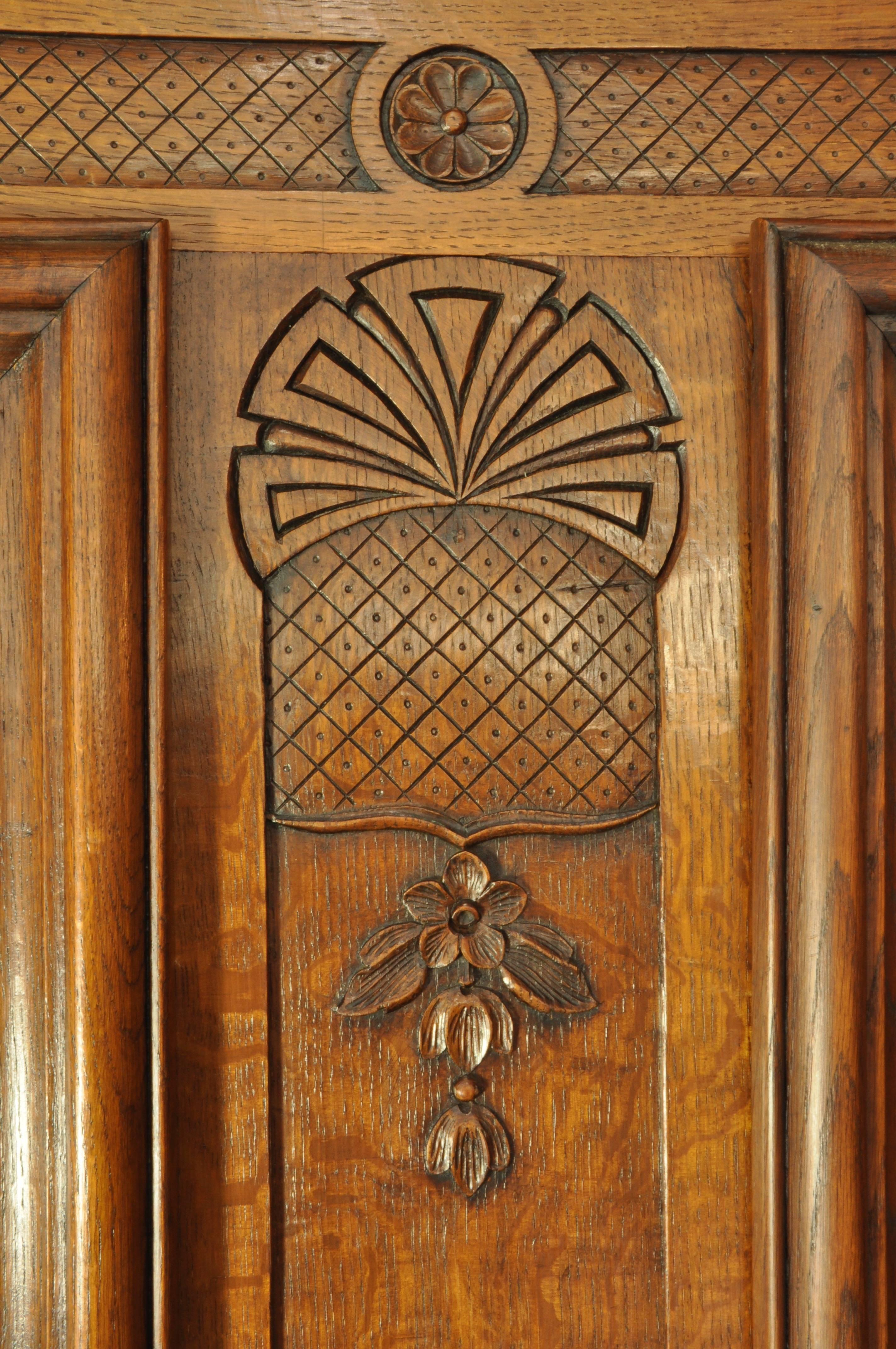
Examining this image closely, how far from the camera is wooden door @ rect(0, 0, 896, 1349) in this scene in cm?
73

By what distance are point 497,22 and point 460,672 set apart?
18.4 inches

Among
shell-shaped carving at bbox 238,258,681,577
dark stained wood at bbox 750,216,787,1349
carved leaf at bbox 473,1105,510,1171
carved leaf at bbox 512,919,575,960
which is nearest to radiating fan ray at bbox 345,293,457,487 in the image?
shell-shaped carving at bbox 238,258,681,577

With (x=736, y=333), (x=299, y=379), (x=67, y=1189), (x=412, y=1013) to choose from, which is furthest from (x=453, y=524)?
(x=67, y=1189)

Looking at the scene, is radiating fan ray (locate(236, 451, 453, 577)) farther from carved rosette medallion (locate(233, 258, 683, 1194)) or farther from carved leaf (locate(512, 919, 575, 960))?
carved leaf (locate(512, 919, 575, 960))

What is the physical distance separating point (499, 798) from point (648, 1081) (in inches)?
9.3

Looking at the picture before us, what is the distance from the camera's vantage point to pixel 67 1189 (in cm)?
72

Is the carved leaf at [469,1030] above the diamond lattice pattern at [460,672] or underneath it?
underneath

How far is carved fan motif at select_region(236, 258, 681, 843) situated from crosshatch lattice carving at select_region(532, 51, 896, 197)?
102 millimetres

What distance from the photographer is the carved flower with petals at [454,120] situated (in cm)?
75

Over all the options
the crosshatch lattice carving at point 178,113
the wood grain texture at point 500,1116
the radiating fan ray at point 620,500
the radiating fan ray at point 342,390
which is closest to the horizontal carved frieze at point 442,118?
the crosshatch lattice carving at point 178,113

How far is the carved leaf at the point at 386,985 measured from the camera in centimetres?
75

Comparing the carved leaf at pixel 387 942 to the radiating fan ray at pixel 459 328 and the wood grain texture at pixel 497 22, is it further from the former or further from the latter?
the wood grain texture at pixel 497 22

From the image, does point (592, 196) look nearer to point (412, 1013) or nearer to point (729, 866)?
point (729, 866)

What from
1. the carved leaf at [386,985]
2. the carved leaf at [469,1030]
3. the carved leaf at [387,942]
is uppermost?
the carved leaf at [387,942]
